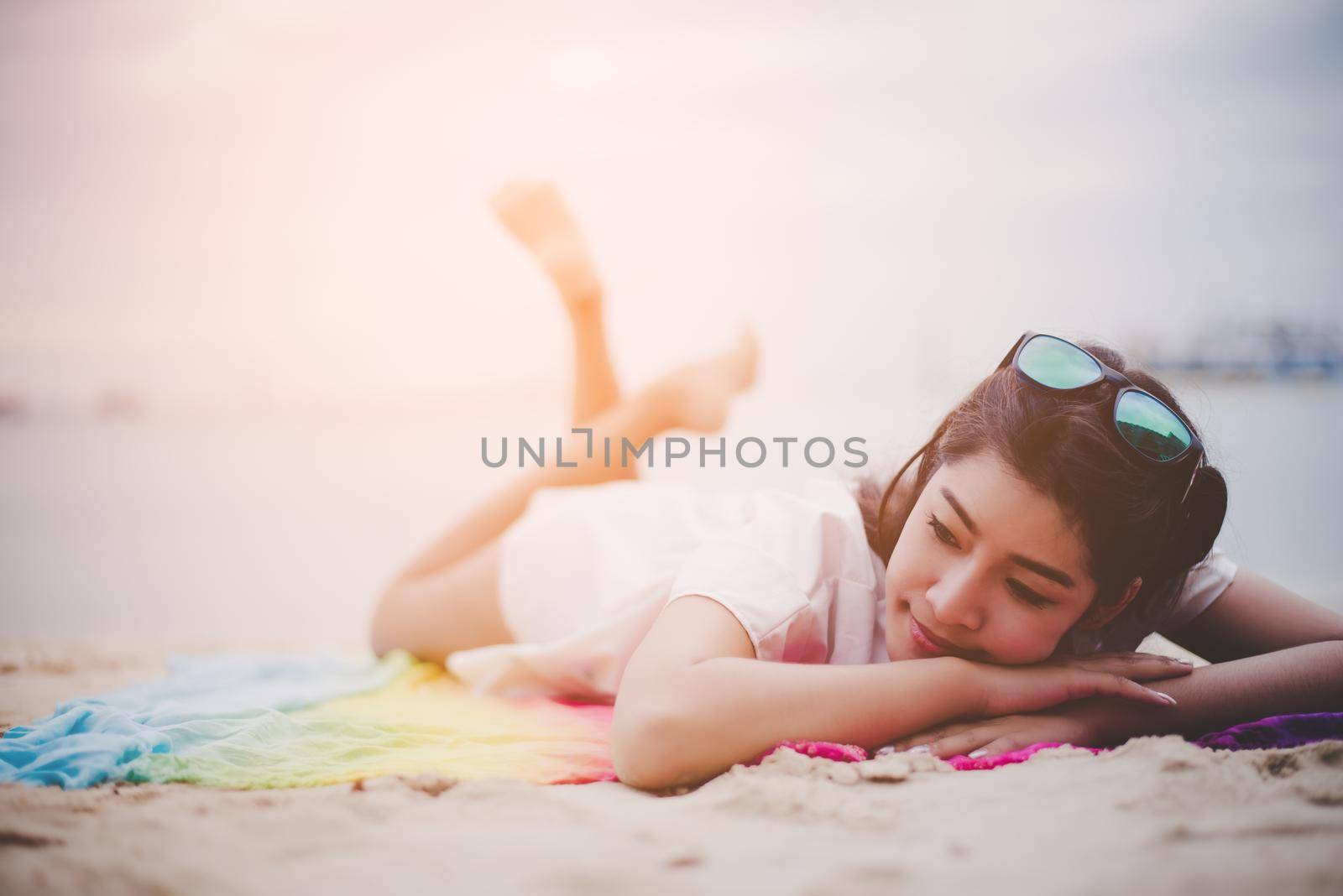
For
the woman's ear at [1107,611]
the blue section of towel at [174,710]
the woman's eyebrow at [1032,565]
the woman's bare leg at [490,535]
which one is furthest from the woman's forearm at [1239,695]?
the blue section of towel at [174,710]

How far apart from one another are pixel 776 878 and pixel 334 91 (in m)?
7.53

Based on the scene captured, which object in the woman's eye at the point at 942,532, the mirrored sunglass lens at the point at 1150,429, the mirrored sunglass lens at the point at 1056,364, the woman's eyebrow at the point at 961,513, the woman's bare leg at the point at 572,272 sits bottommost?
the woman's eye at the point at 942,532

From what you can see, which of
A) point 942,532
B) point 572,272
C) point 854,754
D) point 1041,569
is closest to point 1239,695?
point 1041,569

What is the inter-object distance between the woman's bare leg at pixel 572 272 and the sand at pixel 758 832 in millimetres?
1844

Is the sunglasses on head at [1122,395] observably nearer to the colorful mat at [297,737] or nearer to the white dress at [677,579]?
the white dress at [677,579]

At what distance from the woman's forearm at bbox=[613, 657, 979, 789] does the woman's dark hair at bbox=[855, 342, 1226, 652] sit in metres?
0.32

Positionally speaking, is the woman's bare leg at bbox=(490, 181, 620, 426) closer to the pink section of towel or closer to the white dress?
the white dress

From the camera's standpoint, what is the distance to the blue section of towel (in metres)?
1.34

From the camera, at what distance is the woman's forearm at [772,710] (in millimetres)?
1209

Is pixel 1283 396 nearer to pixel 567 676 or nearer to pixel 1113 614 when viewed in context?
pixel 1113 614

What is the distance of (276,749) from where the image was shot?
1491 mm

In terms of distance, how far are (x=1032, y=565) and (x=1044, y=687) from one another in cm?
23

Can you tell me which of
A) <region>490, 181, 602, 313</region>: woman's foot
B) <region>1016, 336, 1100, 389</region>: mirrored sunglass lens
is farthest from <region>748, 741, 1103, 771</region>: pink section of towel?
<region>490, 181, 602, 313</region>: woman's foot

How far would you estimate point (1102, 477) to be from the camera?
1345 mm
